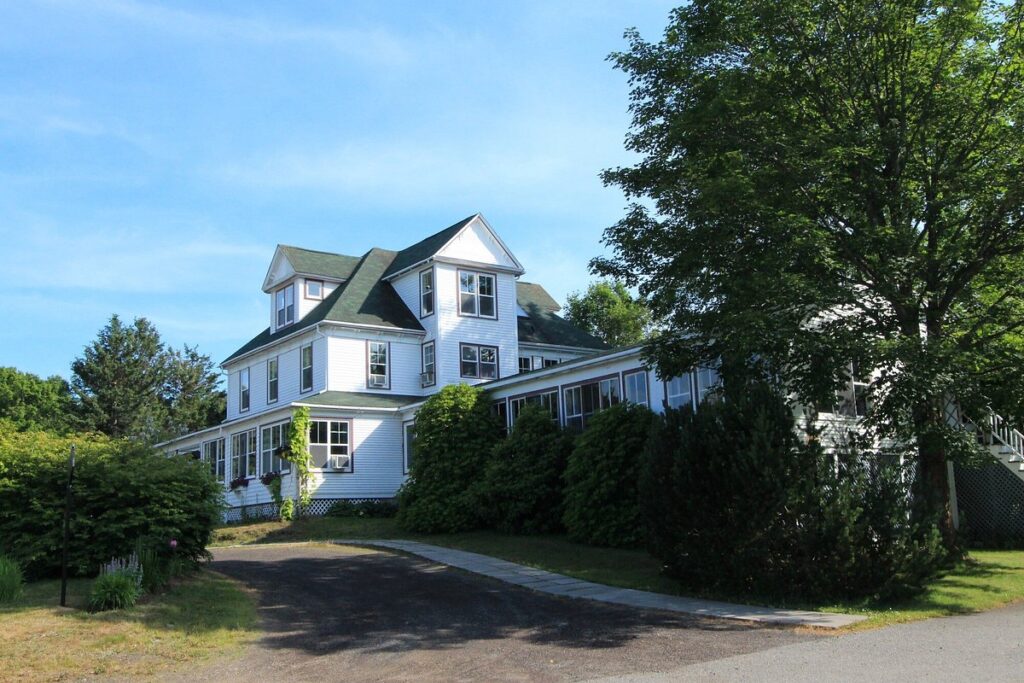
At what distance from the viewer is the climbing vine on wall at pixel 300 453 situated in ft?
97.4

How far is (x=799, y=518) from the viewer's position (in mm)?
14422

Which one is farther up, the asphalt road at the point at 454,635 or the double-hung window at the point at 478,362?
the double-hung window at the point at 478,362

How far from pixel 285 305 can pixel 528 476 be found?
55.4ft

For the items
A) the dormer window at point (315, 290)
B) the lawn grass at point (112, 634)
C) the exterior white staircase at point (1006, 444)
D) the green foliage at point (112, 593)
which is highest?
the dormer window at point (315, 290)

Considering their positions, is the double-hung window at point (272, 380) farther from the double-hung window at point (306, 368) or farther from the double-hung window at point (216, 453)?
the double-hung window at point (216, 453)

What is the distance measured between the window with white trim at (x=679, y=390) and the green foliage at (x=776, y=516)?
6.68m

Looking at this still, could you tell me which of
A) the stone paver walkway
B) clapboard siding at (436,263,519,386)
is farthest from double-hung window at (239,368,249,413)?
the stone paver walkway

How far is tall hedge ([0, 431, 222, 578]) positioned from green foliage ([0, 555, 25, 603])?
1009 millimetres

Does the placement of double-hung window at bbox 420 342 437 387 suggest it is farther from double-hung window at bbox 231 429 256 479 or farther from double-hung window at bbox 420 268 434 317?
double-hung window at bbox 231 429 256 479

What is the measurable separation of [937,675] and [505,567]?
1031 cm

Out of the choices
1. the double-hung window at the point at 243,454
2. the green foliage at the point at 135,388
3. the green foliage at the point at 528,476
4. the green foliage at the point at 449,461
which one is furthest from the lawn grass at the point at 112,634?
the green foliage at the point at 135,388

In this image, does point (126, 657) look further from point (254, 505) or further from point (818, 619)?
point (254, 505)

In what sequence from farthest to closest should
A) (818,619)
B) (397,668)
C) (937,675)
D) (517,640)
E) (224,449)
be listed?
1. (224,449)
2. (818,619)
3. (517,640)
4. (397,668)
5. (937,675)

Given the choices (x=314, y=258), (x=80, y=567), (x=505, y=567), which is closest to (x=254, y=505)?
(x=314, y=258)
